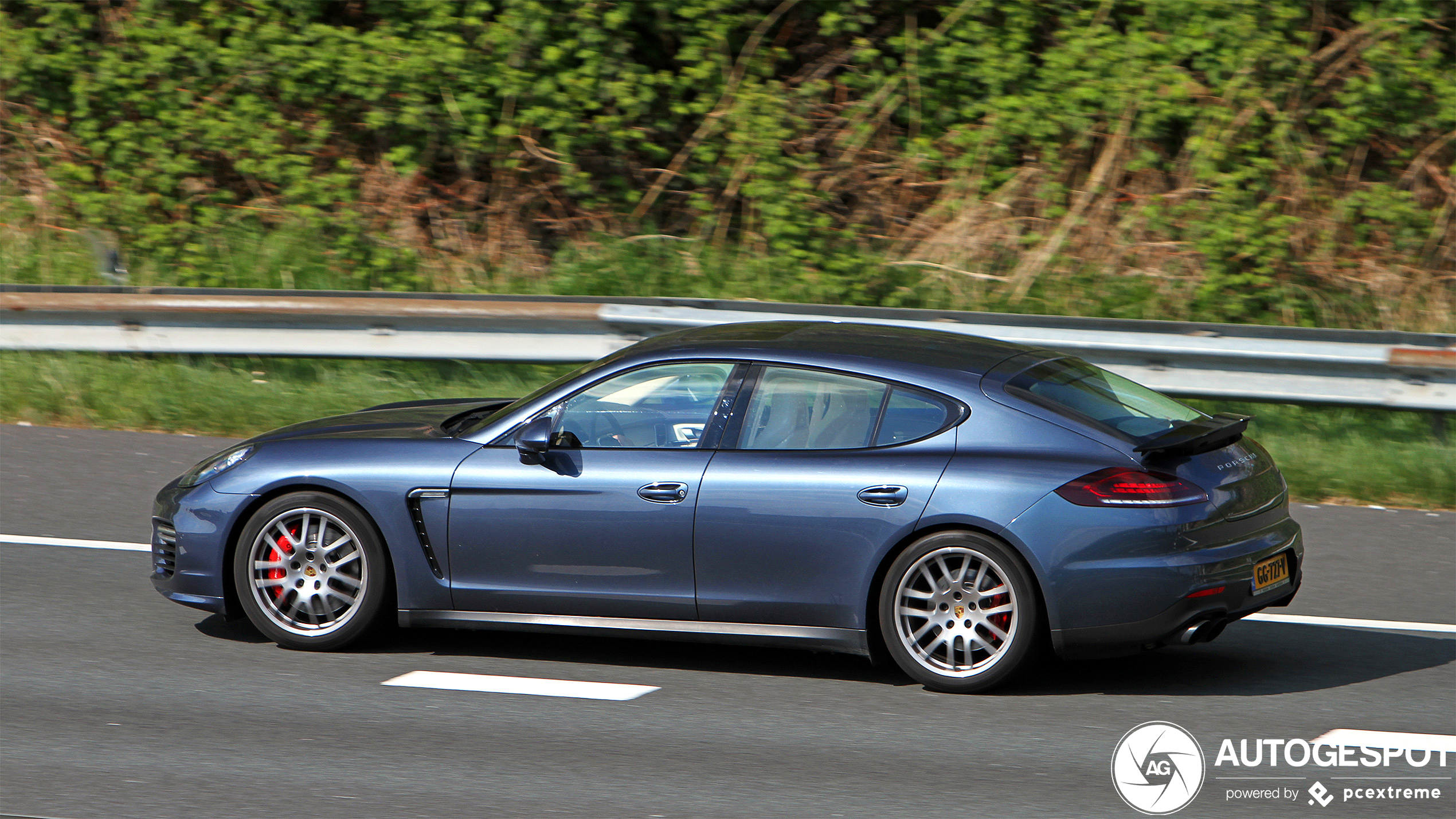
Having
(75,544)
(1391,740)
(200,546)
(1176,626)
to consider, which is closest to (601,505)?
(200,546)

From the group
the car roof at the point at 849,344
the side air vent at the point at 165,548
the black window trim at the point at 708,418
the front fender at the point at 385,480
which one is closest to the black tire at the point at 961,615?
the car roof at the point at 849,344

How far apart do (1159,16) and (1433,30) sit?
91.1 inches

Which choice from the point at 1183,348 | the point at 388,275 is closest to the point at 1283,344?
the point at 1183,348

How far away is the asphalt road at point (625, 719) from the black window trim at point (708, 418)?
2.89 ft

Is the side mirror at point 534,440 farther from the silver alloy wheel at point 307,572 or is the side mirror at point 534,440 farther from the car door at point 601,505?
the silver alloy wheel at point 307,572

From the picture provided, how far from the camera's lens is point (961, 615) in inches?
217

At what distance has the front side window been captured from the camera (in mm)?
5855

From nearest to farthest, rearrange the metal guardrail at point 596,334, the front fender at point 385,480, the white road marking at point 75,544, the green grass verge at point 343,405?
the front fender at point 385,480
the white road marking at point 75,544
the green grass verge at point 343,405
the metal guardrail at point 596,334

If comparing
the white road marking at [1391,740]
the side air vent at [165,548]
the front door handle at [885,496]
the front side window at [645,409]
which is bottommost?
the white road marking at [1391,740]

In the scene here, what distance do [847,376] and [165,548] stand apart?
294 cm

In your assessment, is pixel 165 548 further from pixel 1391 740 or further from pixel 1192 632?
pixel 1391 740

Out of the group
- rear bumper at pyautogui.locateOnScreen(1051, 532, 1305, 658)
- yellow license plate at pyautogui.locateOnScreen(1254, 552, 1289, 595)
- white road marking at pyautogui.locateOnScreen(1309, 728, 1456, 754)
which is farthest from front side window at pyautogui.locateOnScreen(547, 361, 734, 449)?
white road marking at pyautogui.locateOnScreen(1309, 728, 1456, 754)

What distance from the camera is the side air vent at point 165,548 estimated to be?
20.4 feet

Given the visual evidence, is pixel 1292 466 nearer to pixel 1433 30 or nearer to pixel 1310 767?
pixel 1310 767
